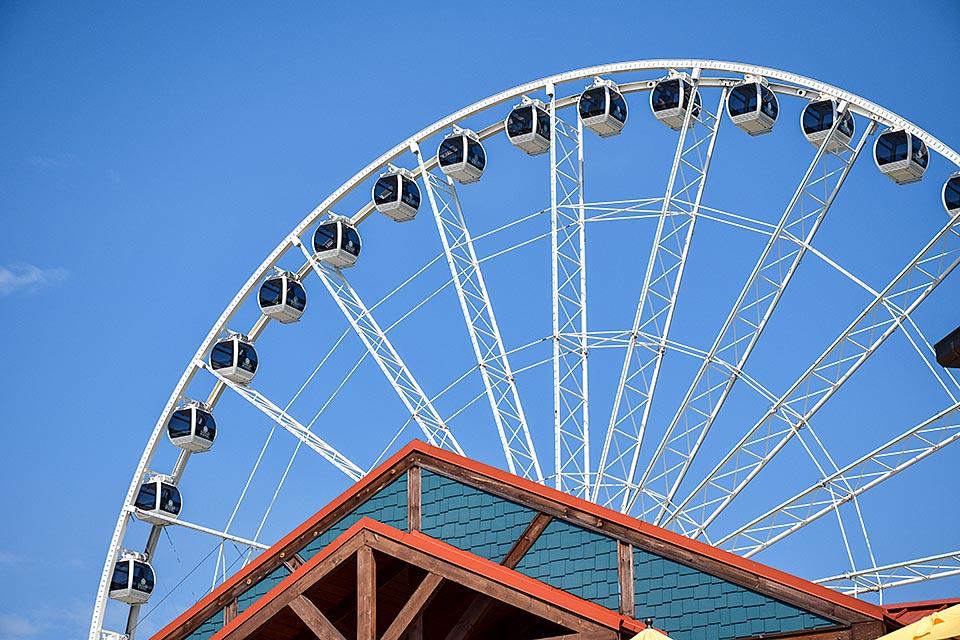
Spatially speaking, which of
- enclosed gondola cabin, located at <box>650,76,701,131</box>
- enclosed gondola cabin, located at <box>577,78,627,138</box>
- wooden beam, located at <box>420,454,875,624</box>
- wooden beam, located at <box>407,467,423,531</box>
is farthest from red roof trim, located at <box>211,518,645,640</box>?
enclosed gondola cabin, located at <box>577,78,627,138</box>

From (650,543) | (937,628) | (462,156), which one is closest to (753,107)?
(462,156)

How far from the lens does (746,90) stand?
27.7m

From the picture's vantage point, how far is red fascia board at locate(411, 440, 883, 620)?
13.9 meters

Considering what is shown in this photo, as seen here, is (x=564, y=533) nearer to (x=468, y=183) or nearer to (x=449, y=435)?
(x=449, y=435)

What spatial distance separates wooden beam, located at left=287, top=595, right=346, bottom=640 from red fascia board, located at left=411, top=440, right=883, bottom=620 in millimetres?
2286

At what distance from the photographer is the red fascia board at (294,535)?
17.3 meters

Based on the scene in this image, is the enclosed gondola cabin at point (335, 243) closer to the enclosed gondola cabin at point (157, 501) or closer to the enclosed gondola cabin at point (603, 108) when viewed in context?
the enclosed gondola cabin at point (603, 108)

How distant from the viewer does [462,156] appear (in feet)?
98.0

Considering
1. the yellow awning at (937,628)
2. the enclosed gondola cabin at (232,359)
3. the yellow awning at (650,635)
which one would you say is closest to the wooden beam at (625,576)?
the yellow awning at (650,635)

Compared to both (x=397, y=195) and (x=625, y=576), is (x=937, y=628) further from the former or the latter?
(x=397, y=195)

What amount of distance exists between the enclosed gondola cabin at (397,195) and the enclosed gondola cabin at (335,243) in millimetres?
894

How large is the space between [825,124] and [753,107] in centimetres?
129

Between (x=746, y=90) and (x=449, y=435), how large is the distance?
26.4 ft

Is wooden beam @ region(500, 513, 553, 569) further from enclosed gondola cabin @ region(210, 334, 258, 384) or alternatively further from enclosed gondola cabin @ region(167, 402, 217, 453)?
enclosed gondola cabin @ region(167, 402, 217, 453)
